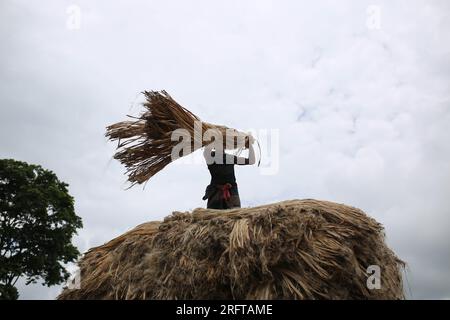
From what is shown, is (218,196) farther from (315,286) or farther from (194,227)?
(315,286)

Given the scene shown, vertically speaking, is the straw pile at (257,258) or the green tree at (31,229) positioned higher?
the green tree at (31,229)

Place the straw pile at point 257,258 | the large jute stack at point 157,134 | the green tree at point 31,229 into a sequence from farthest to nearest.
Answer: the green tree at point 31,229 → the large jute stack at point 157,134 → the straw pile at point 257,258

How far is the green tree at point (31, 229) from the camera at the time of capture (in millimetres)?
13508

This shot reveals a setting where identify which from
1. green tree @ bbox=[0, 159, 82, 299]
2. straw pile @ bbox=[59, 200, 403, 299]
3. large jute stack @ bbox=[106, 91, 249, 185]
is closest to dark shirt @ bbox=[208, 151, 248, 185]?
large jute stack @ bbox=[106, 91, 249, 185]

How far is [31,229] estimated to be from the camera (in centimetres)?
1391

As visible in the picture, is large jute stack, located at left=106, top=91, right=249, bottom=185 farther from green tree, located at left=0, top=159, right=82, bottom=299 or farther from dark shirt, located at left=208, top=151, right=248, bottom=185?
green tree, located at left=0, top=159, right=82, bottom=299

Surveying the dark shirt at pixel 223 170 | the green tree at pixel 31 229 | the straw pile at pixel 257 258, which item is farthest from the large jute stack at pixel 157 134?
the green tree at pixel 31 229

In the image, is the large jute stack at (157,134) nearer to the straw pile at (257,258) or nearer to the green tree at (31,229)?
the straw pile at (257,258)

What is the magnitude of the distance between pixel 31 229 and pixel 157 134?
35.6ft

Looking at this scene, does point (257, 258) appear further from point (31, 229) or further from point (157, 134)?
point (31, 229)

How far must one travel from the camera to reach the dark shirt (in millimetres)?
4719

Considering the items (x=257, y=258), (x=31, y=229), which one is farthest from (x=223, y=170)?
(x=31, y=229)

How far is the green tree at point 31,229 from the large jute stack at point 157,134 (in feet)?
33.0
